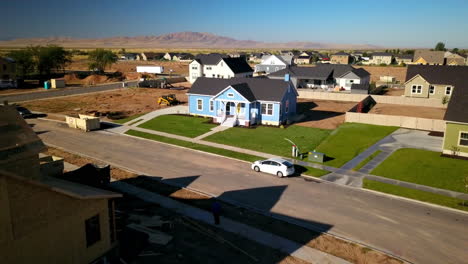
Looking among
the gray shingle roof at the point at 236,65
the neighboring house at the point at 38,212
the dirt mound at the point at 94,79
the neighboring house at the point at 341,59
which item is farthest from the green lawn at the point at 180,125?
the neighboring house at the point at 341,59

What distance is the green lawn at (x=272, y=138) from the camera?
1339 inches

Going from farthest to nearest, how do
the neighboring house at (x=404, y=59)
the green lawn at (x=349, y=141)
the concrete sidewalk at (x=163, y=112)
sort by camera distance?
1. the neighboring house at (x=404, y=59)
2. the concrete sidewalk at (x=163, y=112)
3. the green lawn at (x=349, y=141)

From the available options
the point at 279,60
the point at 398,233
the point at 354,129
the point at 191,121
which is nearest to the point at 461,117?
the point at 354,129

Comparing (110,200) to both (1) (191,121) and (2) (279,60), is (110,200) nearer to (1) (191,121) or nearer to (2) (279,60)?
(1) (191,121)

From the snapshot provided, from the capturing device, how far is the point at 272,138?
37.1 m

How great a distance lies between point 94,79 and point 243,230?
7748cm

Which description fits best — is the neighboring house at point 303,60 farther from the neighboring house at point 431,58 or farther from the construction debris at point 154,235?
the construction debris at point 154,235

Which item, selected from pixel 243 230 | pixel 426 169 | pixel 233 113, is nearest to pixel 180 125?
pixel 233 113

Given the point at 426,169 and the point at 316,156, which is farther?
the point at 316,156

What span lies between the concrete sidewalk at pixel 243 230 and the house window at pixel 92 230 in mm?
6618

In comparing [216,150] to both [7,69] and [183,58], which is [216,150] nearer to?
[7,69]

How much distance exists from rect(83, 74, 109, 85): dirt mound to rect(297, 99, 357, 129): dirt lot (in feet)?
167

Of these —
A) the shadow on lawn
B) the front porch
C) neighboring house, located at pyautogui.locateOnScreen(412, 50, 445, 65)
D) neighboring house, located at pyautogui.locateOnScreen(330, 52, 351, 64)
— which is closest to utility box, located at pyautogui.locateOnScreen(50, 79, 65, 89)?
the front porch

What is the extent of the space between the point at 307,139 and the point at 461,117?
1359 cm
